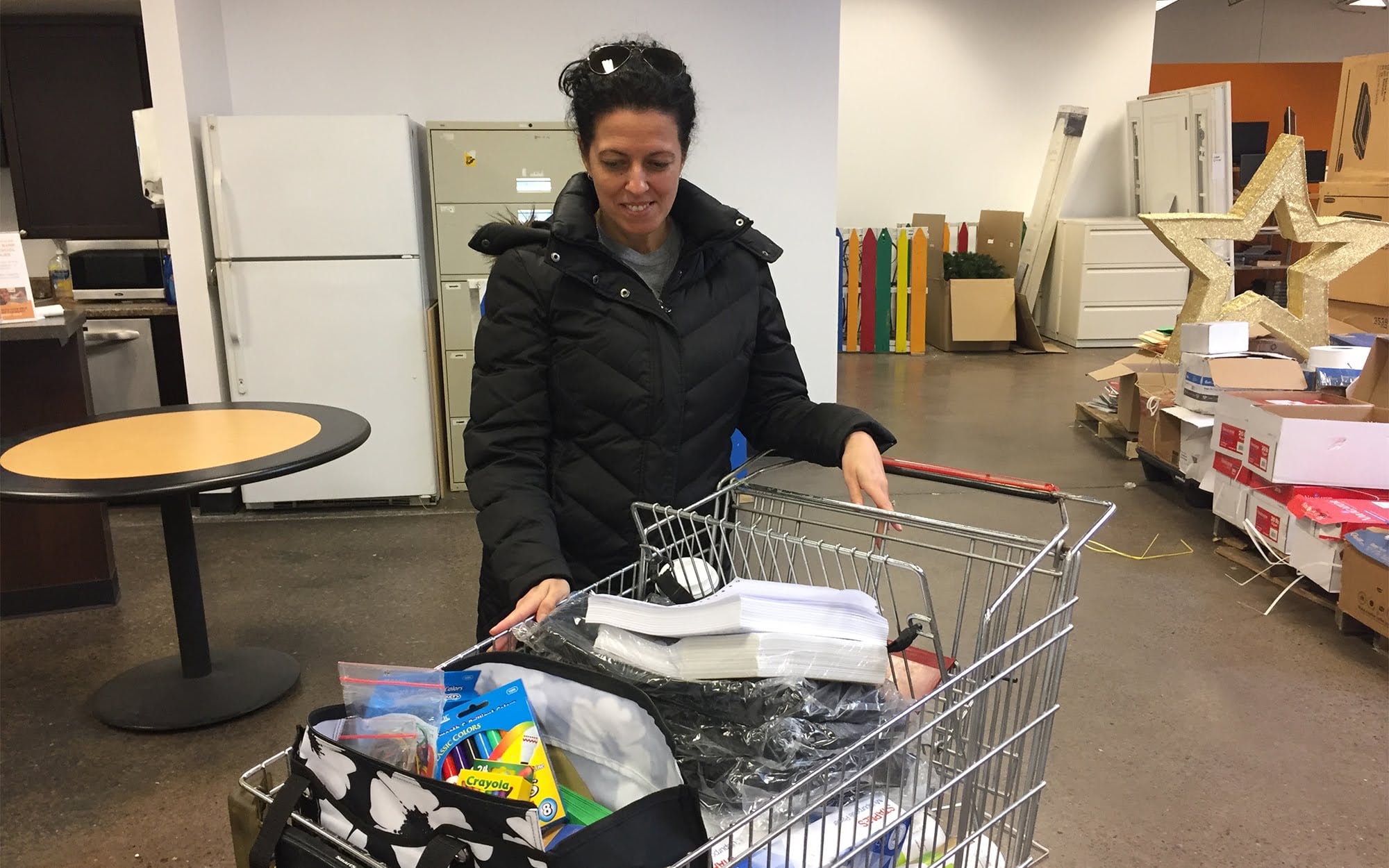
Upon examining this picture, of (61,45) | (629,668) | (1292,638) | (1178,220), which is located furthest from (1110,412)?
(61,45)

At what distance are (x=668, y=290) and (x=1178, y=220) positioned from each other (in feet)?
11.9

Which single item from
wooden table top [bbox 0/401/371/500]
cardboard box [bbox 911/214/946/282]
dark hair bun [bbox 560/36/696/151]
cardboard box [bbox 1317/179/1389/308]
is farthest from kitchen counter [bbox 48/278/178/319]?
cardboard box [bbox 911/214/946/282]

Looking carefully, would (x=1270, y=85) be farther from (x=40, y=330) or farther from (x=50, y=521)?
(x=50, y=521)

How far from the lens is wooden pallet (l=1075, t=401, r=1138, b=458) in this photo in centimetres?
505

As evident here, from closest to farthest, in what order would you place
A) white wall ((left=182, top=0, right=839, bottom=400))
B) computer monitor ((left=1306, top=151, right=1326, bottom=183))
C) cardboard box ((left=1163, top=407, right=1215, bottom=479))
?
cardboard box ((left=1163, top=407, right=1215, bottom=479)) < white wall ((left=182, top=0, right=839, bottom=400)) < computer monitor ((left=1306, top=151, right=1326, bottom=183))

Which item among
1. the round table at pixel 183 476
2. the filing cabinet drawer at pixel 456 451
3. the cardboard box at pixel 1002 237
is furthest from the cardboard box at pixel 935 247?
the round table at pixel 183 476

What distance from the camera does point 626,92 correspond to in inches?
50.9

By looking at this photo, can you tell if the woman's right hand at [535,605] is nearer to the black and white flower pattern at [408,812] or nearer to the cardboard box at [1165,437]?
the black and white flower pattern at [408,812]

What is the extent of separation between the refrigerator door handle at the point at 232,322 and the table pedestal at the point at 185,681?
5.24ft

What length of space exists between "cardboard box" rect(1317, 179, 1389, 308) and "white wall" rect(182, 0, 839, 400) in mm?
2639

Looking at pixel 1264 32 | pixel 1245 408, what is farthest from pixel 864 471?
pixel 1264 32

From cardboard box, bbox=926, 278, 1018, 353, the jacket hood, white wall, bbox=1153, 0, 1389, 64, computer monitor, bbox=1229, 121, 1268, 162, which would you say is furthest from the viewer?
white wall, bbox=1153, 0, 1389, 64

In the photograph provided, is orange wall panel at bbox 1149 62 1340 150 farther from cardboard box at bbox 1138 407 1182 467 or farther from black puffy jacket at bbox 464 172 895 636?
black puffy jacket at bbox 464 172 895 636

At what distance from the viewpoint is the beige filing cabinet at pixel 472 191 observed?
14.3 feet
